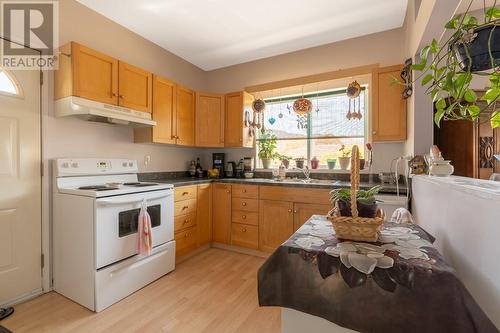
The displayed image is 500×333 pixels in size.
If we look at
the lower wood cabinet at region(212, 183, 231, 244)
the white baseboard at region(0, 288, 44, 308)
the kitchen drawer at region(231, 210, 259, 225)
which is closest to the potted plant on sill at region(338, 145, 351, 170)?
the kitchen drawer at region(231, 210, 259, 225)

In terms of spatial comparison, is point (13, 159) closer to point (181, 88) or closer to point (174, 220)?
point (174, 220)

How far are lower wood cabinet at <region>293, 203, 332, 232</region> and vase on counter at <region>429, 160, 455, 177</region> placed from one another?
119 centimetres

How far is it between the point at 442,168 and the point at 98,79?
113 inches

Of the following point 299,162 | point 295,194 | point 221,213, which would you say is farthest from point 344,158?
point 221,213

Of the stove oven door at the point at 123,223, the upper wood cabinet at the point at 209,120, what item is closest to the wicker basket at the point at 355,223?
the stove oven door at the point at 123,223

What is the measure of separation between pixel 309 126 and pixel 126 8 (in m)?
2.60

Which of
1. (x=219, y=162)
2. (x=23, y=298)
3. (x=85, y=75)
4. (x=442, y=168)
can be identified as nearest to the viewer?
(x=442, y=168)

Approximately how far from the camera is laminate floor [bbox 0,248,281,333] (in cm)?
164

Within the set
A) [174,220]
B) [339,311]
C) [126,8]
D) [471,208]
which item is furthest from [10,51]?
[471,208]

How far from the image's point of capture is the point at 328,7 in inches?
94.2

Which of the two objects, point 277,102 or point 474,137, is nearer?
point 474,137

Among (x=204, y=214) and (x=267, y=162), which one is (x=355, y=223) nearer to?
(x=204, y=214)

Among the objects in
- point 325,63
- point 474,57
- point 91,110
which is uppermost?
point 325,63

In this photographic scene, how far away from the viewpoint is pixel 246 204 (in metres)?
2.99
